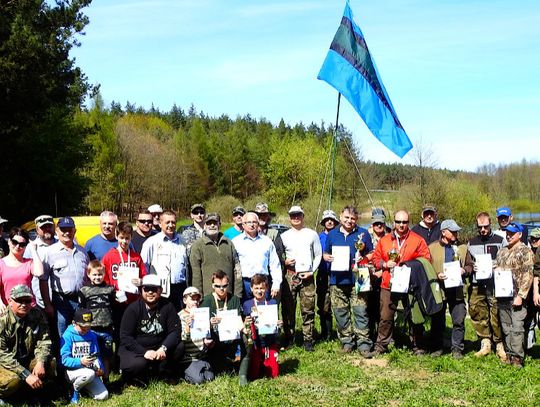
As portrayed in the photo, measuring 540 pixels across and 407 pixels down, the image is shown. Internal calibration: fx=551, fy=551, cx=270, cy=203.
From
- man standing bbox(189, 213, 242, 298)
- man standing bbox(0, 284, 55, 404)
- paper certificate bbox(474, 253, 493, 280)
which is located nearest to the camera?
man standing bbox(0, 284, 55, 404)

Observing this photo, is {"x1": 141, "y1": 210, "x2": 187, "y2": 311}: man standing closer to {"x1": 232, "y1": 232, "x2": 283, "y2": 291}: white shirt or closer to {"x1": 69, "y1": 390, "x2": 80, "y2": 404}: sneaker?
{"x1": 232, "y1": 232, "x2": 283, "y2": 291}: white shirt

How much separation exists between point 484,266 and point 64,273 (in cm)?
577

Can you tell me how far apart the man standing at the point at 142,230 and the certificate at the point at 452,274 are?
4.36m

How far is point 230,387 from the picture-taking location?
6.80m

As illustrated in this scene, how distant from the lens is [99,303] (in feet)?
22.9

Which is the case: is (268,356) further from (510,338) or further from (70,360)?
(510,338)

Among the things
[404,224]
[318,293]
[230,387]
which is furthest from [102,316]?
[404,224]

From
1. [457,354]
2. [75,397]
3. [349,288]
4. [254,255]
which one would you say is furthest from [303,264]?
[75,397]

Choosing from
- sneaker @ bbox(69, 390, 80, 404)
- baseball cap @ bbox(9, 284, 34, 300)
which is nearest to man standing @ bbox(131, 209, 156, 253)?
A: baseball cap @ bbox(9, 284, 34, 300)

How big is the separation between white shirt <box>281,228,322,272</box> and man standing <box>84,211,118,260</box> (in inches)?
104

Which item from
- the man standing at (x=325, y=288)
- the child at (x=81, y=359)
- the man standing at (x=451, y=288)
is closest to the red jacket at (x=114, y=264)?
the child at (x=81, y=359)

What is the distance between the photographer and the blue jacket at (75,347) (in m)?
6.56

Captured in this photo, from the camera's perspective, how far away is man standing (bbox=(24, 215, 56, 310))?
6758mm

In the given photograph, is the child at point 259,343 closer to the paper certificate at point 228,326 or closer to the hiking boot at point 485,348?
the paper certificate at point 228,326
